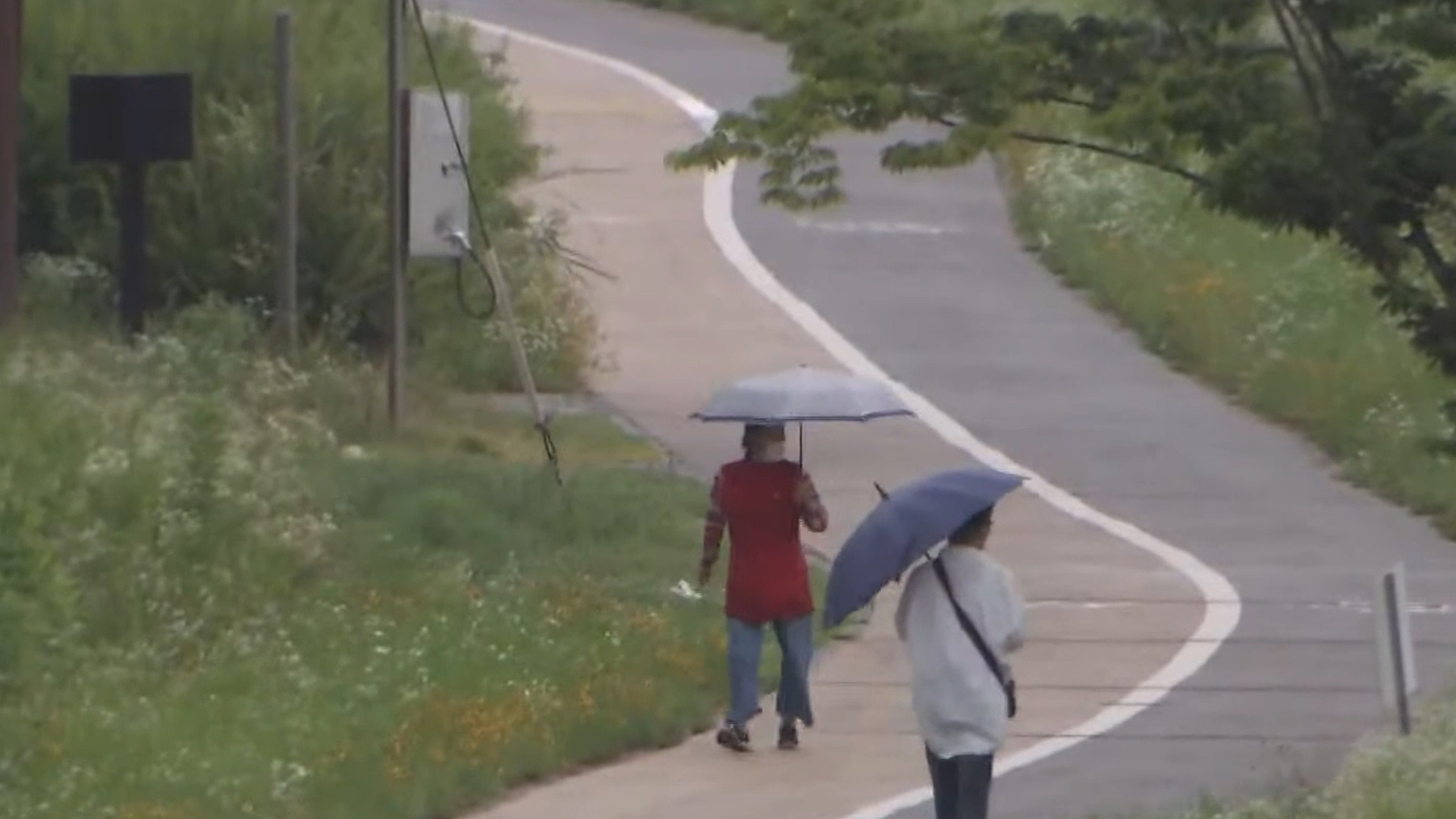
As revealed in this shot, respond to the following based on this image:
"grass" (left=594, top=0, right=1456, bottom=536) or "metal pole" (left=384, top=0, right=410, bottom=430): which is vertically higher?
"metal pole" (left=384, top=0, right=410, bottom=430)

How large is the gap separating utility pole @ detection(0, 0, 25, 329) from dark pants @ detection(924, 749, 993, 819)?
10059 mm

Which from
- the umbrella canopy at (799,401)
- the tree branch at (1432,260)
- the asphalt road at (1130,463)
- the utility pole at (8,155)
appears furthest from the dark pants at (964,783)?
the utility pole at (8,155)

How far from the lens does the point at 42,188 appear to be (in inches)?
959

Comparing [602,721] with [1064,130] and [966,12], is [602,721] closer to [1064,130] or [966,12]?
[966,12]

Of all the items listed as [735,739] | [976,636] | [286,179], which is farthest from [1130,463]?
[976,636]

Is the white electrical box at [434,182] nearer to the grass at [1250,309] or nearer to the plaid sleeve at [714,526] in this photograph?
the grass at [1250,309]

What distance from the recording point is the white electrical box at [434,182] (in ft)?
73.3

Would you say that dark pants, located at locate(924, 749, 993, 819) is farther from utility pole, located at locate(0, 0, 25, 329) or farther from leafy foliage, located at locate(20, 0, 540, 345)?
leafy foliage, located at locate(20, 0, 540, 345)

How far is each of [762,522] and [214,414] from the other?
10.8ft

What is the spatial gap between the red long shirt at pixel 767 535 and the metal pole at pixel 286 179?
25.2ft

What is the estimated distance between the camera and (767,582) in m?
15.2

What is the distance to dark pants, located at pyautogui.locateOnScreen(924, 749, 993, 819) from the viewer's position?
38.4 ft

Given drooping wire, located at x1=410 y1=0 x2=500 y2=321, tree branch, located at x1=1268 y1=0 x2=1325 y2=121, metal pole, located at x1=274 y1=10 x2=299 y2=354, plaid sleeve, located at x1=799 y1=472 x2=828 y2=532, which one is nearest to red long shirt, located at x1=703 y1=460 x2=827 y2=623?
plaid sleeve, located at x1=799 y1=472 x2=828 y2=532

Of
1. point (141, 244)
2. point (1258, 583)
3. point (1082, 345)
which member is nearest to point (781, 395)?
point (1258, 583)
